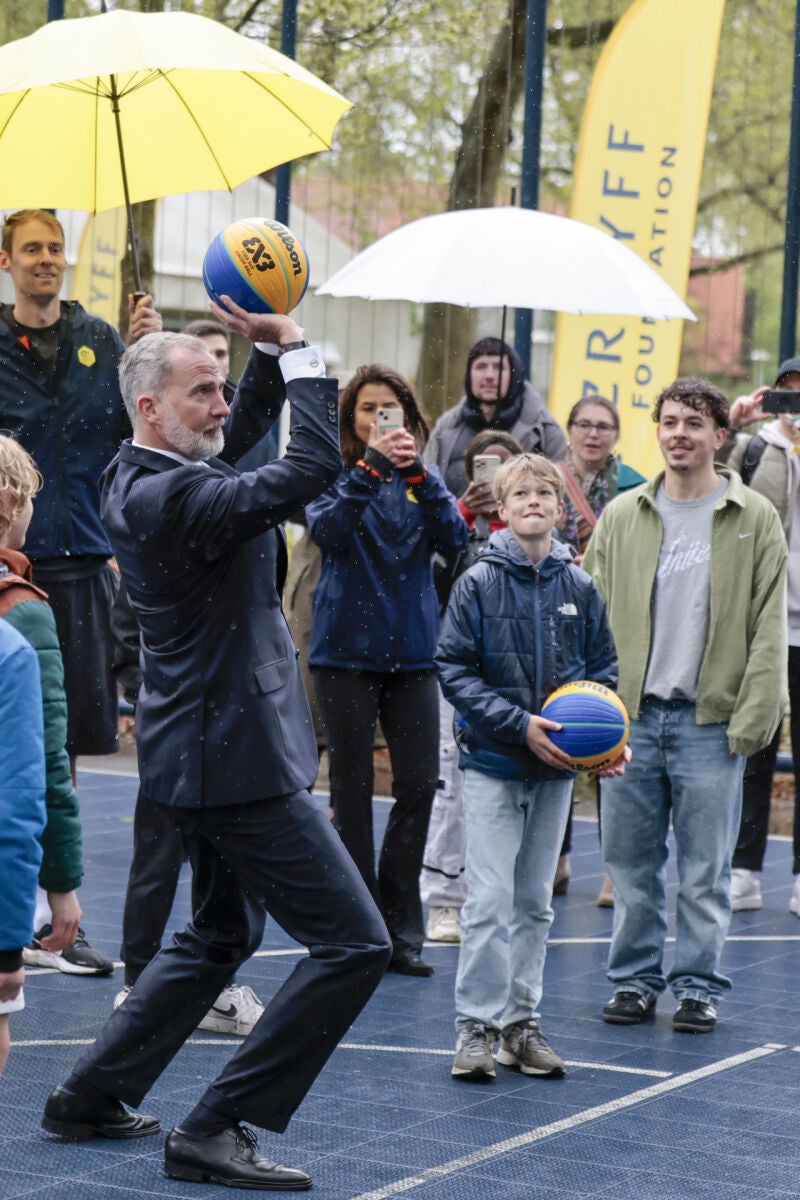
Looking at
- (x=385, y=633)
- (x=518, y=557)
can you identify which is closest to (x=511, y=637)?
(x=518, y=557)

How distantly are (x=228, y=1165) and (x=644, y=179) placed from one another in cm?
806

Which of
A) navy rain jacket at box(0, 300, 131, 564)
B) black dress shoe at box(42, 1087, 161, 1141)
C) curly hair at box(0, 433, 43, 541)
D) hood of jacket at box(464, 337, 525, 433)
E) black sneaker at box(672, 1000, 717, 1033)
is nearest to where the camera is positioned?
curly hair at box(0, 433, 43, 541)

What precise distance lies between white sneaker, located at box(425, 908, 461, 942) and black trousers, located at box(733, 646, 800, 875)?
1568mm

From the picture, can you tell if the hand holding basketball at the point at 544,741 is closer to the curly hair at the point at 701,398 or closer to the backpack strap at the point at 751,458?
the curly hair at the point at 701,398

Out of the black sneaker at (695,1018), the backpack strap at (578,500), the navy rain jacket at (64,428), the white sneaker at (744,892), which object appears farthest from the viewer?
the white sneaker at (744,892)

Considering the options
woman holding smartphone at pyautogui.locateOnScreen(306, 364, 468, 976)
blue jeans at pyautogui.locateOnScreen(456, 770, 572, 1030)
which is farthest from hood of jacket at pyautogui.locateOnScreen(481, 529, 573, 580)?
woman holding smartphone at pyautogui.locateOnScreen(306, 364, 468, 976)

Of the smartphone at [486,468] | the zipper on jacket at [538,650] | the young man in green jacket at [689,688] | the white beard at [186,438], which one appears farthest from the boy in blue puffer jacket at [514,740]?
the smartphone at [486,468]

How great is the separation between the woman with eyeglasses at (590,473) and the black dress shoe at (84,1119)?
392 centimetres

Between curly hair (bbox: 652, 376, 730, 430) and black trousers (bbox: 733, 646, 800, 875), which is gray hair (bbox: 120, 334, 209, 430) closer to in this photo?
curly hair (bbox: 652, 376, 730, 430)

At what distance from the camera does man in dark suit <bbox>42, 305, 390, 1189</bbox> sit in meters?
4.92

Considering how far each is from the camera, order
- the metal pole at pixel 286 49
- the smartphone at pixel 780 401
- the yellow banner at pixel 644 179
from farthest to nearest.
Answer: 1. the metal pole at pixel 286 49
2. the yellow banner at pixel 644 179
3. the smartphone at pixel 780 401

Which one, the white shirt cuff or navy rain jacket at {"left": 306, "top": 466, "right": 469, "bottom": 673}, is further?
navy rain jacket at {"left": 306, "top": 466, "right": 469, "bottom": 673}

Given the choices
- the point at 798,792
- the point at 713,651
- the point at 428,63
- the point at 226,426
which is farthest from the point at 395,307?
the point at 226,426

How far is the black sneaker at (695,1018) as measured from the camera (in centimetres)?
684
